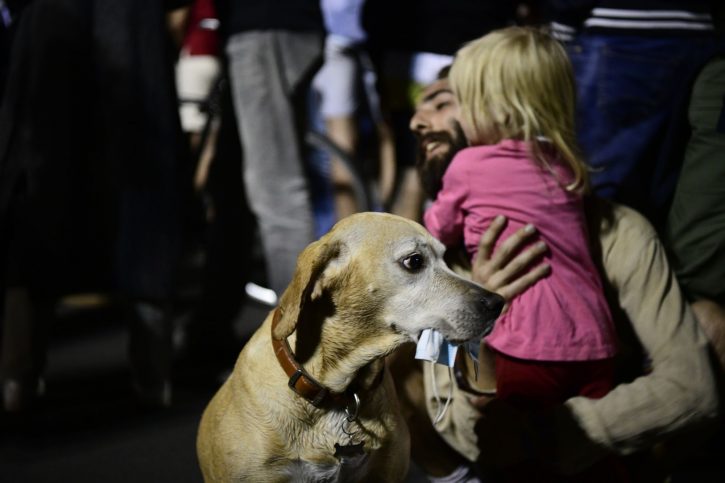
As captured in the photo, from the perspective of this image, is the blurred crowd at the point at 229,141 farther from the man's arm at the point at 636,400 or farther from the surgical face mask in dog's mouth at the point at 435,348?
the surgical face mask in dog's mouth at the point at 435,348

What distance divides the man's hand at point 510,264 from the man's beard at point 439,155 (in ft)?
0.72

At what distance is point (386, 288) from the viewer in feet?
6.05

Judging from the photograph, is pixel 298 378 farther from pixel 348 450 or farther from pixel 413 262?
pixel 413 262

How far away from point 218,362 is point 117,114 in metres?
1.17

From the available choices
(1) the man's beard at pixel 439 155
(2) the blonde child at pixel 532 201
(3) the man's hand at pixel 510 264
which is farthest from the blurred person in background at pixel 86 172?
(3) the man's hand at pixel 510 264

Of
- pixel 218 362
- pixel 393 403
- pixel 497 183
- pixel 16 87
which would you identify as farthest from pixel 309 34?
pixel 393 403

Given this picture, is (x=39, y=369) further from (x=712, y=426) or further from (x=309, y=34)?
Result: (x=712, y=426)

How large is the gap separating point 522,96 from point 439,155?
24 centimetres

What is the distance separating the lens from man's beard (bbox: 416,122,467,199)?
230 cm

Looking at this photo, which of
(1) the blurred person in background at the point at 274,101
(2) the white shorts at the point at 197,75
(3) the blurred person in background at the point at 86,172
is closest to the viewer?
(3) the blurred person in background at the point at 86,172

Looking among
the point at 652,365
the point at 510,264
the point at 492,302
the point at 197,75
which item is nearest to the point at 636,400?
the point at 652,365

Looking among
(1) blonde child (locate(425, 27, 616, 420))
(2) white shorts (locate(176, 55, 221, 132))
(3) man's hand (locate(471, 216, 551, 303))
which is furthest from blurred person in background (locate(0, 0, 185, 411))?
(2) white shorts (locate(176, 55, 221, 132))

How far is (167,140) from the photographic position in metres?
3.24

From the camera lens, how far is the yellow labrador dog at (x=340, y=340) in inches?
72.1
